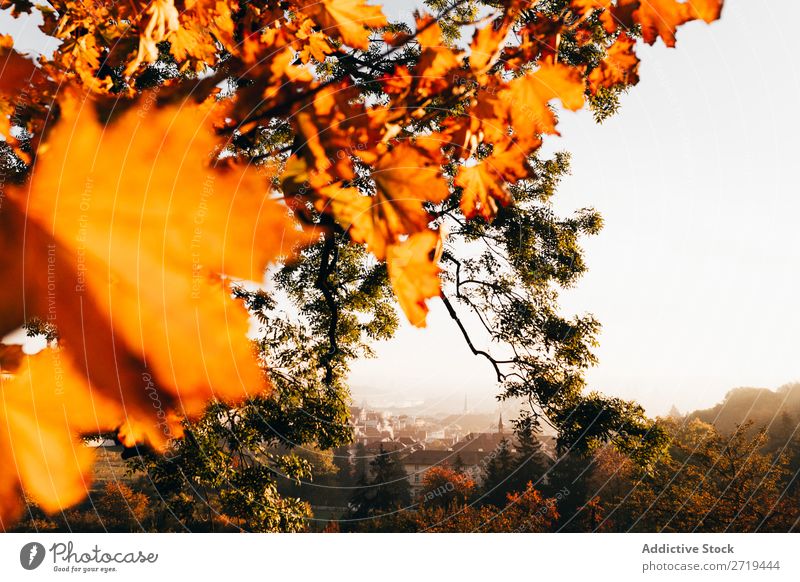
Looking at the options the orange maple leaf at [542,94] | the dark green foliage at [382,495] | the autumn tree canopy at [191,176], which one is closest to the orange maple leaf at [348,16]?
the autumn tree canopy at [191,176]

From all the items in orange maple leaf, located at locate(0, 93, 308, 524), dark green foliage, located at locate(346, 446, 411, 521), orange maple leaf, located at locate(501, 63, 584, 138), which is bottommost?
dark green foliage, located at locate(346, 446, 411, 521)

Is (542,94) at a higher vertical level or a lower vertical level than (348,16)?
lower

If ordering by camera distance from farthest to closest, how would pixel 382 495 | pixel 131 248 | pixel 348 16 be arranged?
pixel 382 495 → pixel 348 16 → pixel 131 248

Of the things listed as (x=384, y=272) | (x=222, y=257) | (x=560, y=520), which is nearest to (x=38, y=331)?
(x=222, y=257)

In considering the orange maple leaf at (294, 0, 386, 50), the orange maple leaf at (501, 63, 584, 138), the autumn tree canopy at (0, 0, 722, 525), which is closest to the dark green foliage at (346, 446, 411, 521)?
the autumn tree canopy at (0, 0, 722, 525)

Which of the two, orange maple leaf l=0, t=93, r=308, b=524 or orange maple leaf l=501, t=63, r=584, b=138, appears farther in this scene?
orange maple leaf l=501, t=63, r=584, b=138

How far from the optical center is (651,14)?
2.12 metres

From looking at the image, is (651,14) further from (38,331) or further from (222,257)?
(38,331)

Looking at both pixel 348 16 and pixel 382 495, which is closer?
pixel 348 16

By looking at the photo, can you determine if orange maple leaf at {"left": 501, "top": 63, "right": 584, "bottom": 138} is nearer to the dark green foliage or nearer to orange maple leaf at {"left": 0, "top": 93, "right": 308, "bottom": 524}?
orange maple leaf at {"left": 0, "top": 93, "right": 308, "bottom": 524}

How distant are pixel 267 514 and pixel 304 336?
179 centimetres

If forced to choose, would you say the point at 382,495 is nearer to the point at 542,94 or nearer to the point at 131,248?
the point at 131,248

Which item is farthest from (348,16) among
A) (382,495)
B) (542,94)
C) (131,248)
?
(382,495)

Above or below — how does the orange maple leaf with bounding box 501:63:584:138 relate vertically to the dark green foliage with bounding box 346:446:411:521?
above
